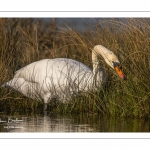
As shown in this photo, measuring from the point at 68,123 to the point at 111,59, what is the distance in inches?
76.2

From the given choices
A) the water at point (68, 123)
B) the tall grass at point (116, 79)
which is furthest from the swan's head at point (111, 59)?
the water at point (68, 123)

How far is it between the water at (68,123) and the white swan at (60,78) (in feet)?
2.69

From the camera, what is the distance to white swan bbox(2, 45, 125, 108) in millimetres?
12180

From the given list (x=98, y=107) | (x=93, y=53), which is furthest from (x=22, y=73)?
(x=98, y=107)

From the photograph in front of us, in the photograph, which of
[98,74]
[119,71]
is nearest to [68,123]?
[119,71]

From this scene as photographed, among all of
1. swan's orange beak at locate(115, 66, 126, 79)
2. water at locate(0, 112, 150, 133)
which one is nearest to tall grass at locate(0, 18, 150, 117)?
swan's orange beak at locate(115, 66, 126, 79)

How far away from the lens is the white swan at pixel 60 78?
1218cm

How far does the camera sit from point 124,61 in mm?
12117

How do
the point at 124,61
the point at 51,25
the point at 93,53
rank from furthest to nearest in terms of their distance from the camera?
the point at 51,25, the point at 93,53, the point at 124,61

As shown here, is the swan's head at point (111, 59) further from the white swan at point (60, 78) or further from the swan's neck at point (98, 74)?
the swan's neck at point (98, 74)

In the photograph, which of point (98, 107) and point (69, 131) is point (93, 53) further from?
point (69, 131)

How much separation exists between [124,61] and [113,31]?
1.15m

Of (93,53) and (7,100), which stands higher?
(93,53)
